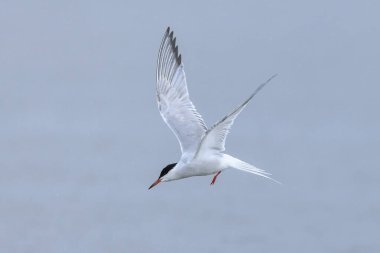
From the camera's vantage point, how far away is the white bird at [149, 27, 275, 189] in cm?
820

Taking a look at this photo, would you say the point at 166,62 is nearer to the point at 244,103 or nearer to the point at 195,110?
the point at 195,110

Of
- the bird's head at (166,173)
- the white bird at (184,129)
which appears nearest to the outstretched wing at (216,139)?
→ the white bird at (184,129)

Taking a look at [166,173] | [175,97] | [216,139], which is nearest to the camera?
[216,139]

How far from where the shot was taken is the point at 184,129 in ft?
28.8

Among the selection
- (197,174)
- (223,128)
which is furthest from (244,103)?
(197,174)

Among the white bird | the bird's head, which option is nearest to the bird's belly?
the white bird

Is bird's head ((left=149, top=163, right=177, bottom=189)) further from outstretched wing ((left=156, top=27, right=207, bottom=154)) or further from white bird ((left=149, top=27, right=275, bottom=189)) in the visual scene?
outstretched wing ((left=156, top=27, right=207, bottom=154))

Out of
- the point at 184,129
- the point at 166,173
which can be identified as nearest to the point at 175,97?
the point at 184,129

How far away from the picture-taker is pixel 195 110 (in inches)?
352

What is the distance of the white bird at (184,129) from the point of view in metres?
8.20

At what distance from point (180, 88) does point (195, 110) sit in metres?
0.30

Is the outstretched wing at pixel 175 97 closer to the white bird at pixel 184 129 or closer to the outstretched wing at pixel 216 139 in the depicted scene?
the white bird at pixel 184 129

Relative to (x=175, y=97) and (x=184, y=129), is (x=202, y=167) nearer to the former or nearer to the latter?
(x=184, y=129)

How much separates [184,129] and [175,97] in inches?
16.7
